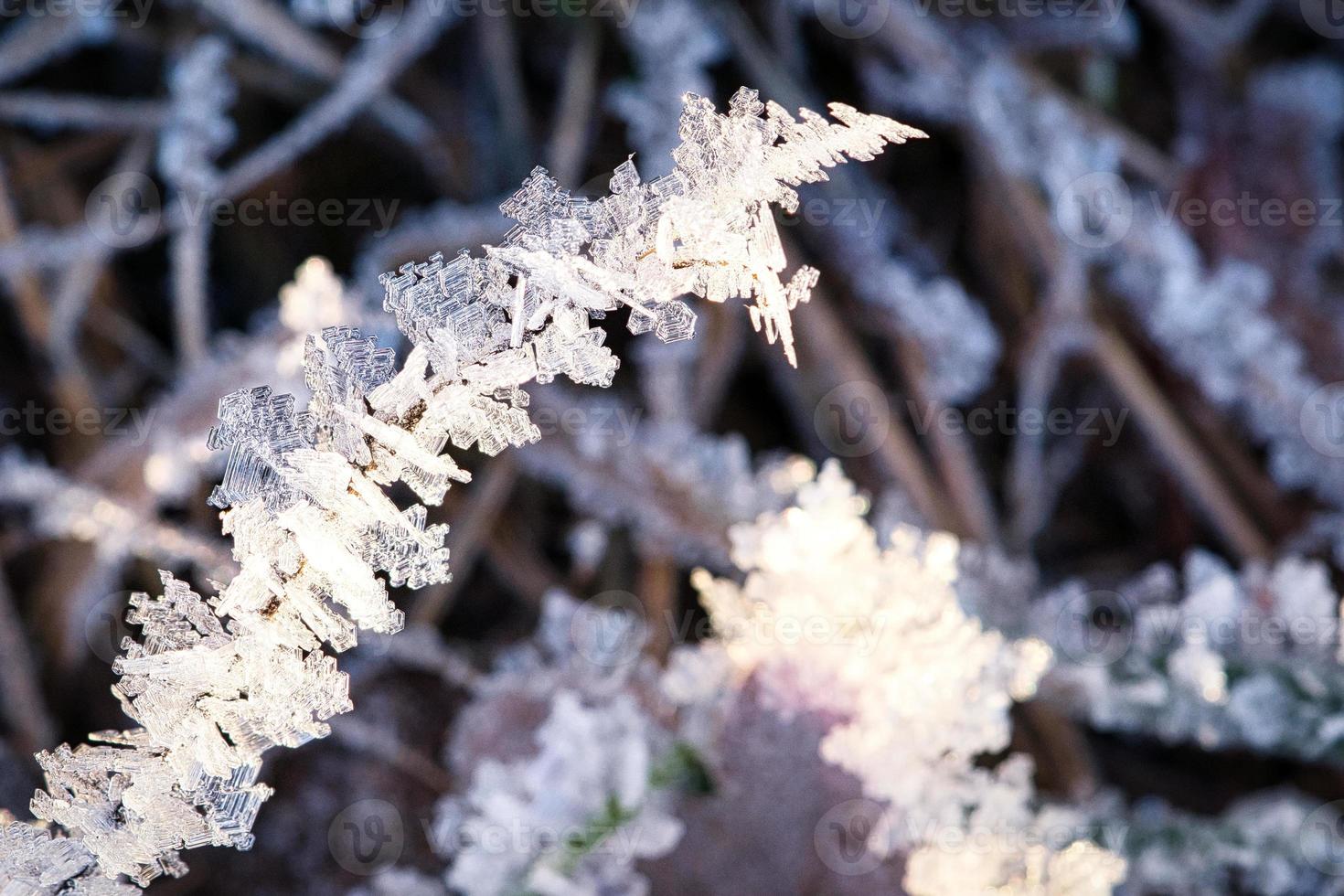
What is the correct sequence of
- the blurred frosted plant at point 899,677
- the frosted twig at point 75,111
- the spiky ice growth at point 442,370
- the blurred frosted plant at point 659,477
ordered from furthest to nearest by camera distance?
the frosted twig at point 75,111
the blurred frosted plant at point 659,477
the blurred frosted plant at point 899,677
the spiky ice growth at point 442,370

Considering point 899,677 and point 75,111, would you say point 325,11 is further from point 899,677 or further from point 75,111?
point 899,677

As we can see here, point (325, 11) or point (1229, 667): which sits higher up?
point (325, 11)

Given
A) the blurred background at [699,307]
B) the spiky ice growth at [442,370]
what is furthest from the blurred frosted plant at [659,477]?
the spiky ice growth at [442,370]

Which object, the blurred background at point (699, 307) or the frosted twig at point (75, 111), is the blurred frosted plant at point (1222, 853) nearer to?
the blurred background at point (699, 307)

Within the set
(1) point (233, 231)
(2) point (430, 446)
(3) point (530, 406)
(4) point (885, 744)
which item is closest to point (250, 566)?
(2) point (430, 446)

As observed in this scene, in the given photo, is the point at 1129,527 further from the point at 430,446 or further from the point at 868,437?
the point at 430,446

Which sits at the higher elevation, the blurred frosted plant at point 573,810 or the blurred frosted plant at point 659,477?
the blurred frosted plant at point 659,477

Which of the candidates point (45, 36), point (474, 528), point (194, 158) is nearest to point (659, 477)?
point (474, 528)
